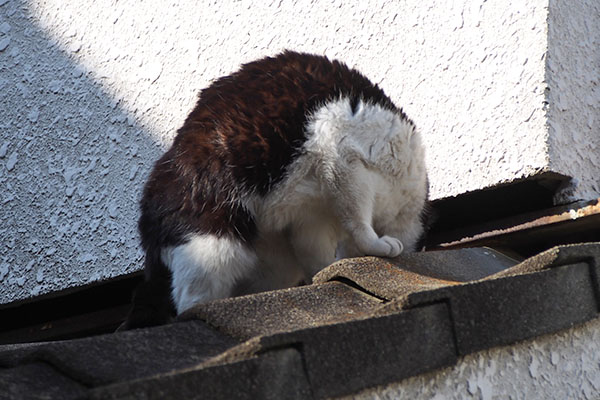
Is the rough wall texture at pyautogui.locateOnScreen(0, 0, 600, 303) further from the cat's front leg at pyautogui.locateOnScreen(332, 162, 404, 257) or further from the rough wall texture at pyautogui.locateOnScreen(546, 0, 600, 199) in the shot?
the cat's front leg at pyautogui.locateOnScreen(332, 162, 404, 257)

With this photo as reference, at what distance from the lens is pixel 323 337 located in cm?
86

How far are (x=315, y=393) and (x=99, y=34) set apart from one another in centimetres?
230

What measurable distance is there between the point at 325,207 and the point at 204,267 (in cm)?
32

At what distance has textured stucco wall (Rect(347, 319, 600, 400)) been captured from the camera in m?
1.00

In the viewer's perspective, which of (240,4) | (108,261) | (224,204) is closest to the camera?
(224,204)

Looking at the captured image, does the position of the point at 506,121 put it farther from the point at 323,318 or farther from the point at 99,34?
the point at 99,34

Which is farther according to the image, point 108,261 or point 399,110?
point 108,261

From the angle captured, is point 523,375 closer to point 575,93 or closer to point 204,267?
point 204,267

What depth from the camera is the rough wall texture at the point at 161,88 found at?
2025 mm

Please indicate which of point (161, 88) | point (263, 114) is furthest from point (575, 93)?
point (161, 88)

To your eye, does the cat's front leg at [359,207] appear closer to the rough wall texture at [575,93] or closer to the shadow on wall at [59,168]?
the rough wall texture at [575,93]

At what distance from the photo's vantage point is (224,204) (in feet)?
5.24

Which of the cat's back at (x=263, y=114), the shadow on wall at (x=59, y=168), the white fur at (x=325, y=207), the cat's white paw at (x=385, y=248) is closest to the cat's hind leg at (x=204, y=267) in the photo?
the white fur at (x=325, y=207)

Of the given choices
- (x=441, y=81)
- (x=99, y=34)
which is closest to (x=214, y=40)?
(x=99, y=34)
